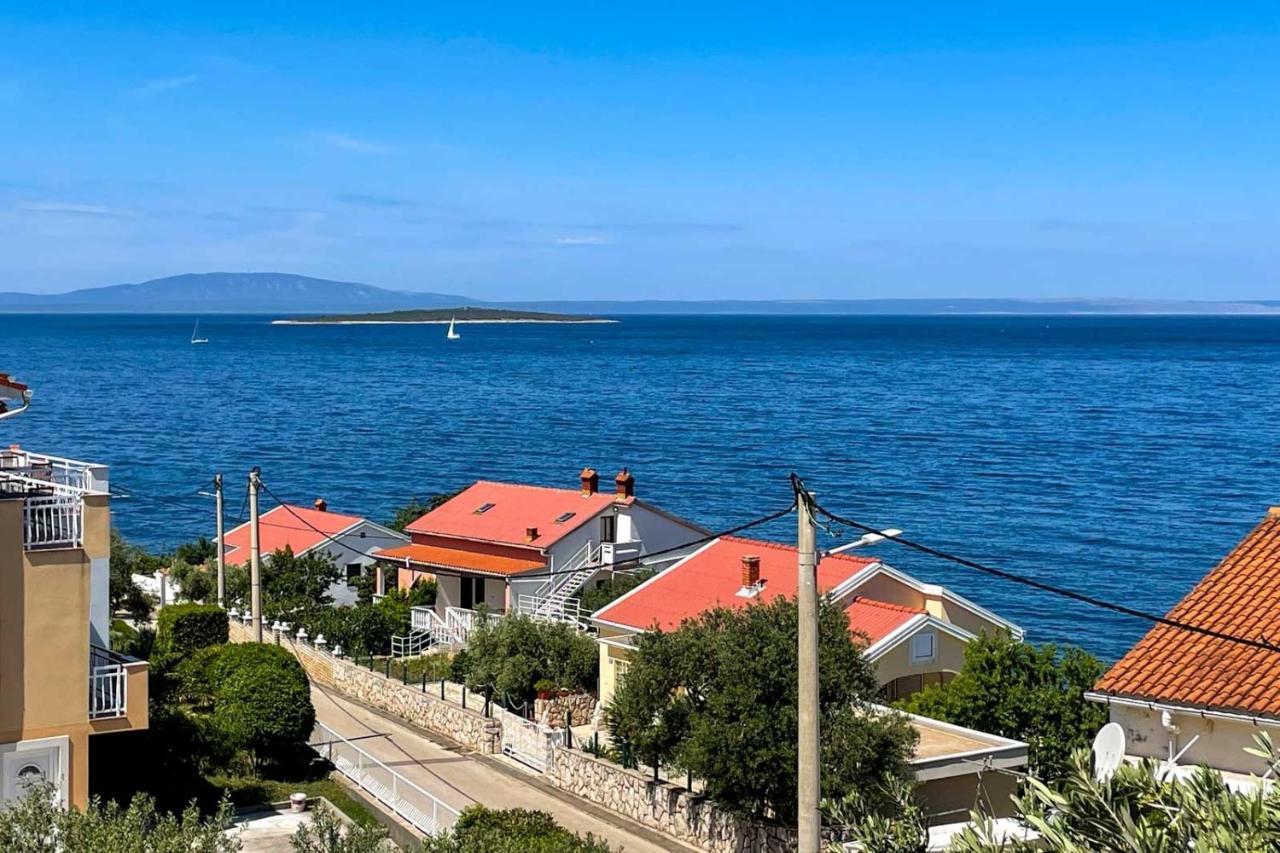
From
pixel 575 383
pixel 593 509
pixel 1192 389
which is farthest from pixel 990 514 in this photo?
pixel 575 383

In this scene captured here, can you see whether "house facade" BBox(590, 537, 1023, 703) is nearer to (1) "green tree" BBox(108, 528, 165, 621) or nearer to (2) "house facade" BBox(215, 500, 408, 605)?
(2) "house facade" BBox(215, 500, 408, 605)

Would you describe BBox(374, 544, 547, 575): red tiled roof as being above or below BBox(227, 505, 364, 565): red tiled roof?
above

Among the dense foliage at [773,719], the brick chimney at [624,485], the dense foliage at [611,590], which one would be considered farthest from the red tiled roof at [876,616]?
the brick chimney at [624,485]

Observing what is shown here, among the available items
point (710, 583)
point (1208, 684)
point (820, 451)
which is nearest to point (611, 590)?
point (710, 583)

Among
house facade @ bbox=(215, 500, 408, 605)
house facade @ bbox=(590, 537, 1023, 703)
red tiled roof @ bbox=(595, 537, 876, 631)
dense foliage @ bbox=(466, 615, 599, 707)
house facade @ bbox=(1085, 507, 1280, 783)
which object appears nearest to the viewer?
house facade @ bbox=(1085, 507, 1280, 783)

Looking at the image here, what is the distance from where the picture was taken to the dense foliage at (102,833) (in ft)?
41.5

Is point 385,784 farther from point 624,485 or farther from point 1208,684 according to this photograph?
point 624,485

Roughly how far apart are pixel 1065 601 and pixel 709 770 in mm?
36171

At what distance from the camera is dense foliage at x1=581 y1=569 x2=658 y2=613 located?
40438mm

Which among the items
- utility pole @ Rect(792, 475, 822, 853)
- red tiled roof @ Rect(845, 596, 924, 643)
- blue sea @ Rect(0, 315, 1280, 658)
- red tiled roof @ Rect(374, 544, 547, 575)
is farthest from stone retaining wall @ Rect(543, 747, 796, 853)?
blue sea @ Rect(0, 315, 1280, 658)

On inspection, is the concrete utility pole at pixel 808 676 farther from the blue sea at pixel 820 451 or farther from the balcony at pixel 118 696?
the blue sea at pixel 820 451

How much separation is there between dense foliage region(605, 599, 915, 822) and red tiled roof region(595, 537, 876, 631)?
842 cm

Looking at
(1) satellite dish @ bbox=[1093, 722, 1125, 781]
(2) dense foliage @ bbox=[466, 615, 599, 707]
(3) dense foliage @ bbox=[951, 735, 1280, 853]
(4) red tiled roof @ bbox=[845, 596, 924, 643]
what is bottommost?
(2) dense foliage @ bbox=[466, 615, 599, 707]

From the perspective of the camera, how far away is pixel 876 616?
104 ft
